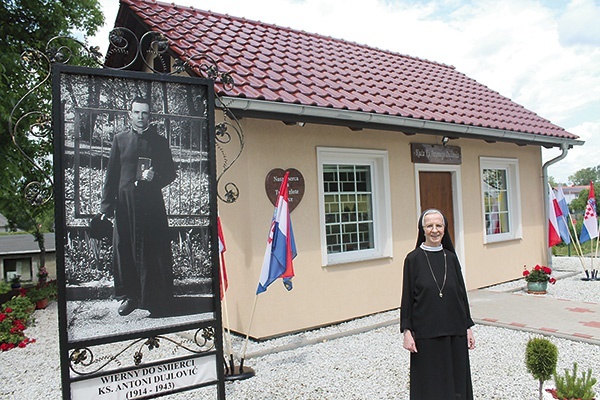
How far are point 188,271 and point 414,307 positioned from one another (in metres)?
1.64

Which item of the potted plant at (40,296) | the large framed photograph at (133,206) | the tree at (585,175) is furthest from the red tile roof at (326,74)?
the tree at (585,175)

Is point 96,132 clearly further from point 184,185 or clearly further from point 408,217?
point 408,217

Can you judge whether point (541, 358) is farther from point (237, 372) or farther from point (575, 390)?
point (237, 372)

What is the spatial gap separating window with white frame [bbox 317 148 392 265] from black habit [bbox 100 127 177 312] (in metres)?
3.71

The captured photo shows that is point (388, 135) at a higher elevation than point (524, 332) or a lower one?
higher

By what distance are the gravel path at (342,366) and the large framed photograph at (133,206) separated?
4.71 feet

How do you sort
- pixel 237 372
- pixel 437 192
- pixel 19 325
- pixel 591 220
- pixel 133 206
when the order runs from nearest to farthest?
pixel 133 206, pixel 237 372, pixel 19 325, pixel 437 192, pixel 591 220

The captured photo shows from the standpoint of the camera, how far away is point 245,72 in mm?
6508

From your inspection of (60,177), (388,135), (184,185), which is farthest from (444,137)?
(60,177)

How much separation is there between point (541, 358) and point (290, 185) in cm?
373

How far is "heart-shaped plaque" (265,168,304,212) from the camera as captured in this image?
6.23 metres

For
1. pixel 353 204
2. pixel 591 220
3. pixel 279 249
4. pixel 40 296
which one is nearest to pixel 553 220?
pixel 591 220

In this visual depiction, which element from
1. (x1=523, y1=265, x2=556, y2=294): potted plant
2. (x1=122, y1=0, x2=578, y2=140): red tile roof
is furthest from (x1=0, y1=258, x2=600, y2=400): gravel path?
(x1=122, y1=0, x2=578, y2=140): red tile roof

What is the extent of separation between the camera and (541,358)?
349 cm
